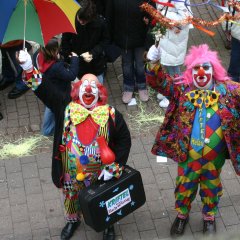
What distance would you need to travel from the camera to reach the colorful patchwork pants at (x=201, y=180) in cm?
462

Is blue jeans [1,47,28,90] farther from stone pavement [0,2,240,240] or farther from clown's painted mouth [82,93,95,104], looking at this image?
clown's painted mouth [82,93,95,104]

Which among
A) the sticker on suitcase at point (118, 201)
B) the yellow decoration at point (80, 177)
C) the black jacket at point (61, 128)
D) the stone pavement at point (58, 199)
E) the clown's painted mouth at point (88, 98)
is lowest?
the stone pavement at point (58, 199)

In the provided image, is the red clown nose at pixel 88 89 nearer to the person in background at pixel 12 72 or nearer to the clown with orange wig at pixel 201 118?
the clown with orange wig at pixel 201 118

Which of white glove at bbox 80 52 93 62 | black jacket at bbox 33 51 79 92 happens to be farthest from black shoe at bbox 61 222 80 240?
white glove at bbox 80 52 93 62

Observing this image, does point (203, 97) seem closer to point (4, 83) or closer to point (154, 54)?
point (154, 54)

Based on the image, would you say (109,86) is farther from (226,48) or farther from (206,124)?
(206,124)

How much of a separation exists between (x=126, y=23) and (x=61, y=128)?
7.65 ft

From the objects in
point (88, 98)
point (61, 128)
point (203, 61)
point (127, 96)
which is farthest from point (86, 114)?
point (127, 96)

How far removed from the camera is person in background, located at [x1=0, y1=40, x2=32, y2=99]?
23.0 feet

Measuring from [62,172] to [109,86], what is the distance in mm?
2811

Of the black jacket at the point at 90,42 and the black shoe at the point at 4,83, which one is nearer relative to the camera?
the black jacket at the point at 90,42

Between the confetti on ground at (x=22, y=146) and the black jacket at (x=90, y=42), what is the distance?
937 mm

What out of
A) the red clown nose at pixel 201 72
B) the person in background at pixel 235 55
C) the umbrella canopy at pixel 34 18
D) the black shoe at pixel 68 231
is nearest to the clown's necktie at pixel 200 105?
the red clown nose at pixel 201 72

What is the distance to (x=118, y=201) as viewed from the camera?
4531 mm
